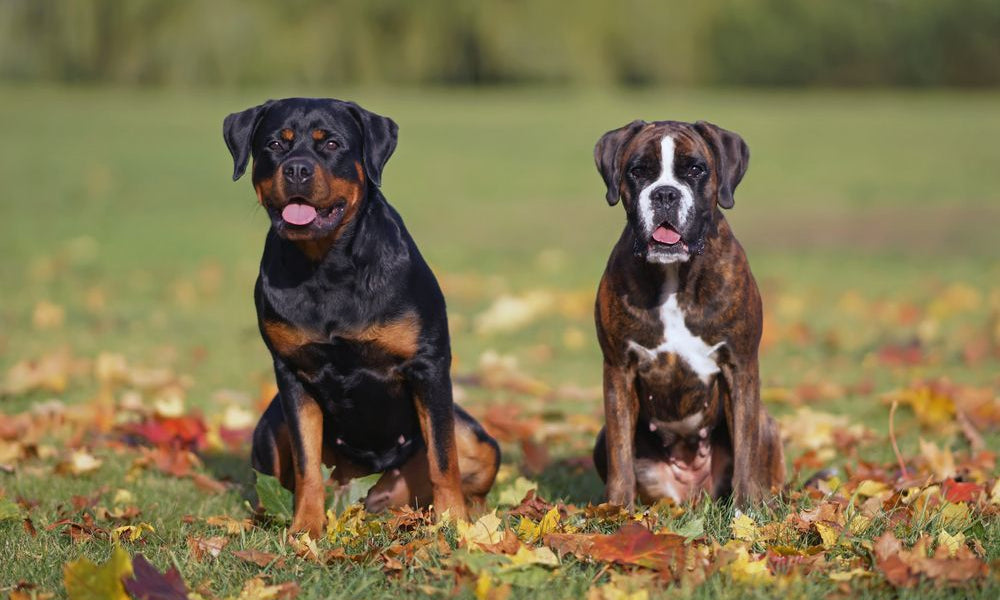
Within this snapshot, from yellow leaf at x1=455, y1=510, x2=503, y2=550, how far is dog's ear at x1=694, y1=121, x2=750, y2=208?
1.50 m

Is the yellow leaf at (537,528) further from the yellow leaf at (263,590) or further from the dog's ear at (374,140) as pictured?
the dog's ear at (374,140)

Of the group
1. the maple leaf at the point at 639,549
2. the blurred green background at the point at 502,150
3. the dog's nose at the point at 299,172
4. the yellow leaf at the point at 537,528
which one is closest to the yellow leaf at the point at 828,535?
the maple leaf at the point at 639,549

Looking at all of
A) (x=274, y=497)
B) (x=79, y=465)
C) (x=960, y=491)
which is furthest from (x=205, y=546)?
(x=960, y=491)

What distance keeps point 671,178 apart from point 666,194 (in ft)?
0.31

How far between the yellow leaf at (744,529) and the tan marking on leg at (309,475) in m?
1.45

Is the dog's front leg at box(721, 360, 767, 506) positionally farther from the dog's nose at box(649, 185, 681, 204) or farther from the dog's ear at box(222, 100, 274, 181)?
the dog's ear at box(222, 100, 274, 181)

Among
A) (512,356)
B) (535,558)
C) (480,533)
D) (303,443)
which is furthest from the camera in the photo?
(512,356)

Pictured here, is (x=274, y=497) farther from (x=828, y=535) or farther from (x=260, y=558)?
(x=828, y=535)

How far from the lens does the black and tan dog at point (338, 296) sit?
4.40m

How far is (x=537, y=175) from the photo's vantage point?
2564cm

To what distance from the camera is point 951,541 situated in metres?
3.75

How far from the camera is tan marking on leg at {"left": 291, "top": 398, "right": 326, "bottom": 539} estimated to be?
4.43 metres

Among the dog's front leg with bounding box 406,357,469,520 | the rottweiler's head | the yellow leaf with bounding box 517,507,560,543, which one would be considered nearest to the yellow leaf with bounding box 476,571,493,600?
the yellow leaf with bounding box 517,507,560,543

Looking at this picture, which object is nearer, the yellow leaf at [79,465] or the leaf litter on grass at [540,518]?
A: the leaf litter on grass at [540,518]
